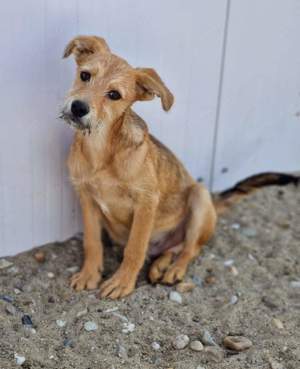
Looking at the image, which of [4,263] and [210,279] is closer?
[4,263]

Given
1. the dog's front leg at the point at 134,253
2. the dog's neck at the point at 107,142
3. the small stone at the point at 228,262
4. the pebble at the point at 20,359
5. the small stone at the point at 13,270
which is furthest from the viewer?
the small stone at the point at 228,262

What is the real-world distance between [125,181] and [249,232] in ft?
5.27

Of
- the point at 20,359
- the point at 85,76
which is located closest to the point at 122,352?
the point at 20,359

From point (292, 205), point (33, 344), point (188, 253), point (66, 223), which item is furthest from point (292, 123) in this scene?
point (33, 344)

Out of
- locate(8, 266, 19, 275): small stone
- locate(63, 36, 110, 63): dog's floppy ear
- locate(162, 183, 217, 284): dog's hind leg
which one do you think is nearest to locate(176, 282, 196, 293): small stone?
locate(162, 183, 217, 284): dog's hind leg

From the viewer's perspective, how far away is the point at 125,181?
4.20 meters

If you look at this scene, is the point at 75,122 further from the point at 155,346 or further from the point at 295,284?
the point at 295,284

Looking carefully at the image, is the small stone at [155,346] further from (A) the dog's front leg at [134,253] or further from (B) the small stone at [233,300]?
(B) the small stone at [233,300]

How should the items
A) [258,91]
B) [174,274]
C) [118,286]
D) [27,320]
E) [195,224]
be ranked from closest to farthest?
[27,320] < [118,286] < [174,274] < [195,224] < [258,91]

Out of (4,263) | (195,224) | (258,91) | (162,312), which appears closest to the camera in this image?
(162,312)

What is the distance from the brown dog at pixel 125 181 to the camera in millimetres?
3822

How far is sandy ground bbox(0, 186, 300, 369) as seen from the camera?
3773 millimetres

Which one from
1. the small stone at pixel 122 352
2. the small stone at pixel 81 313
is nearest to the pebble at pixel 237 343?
the small stone at pixel 122 352

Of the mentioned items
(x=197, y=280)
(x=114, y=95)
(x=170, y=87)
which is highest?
(x=114, y=95)
